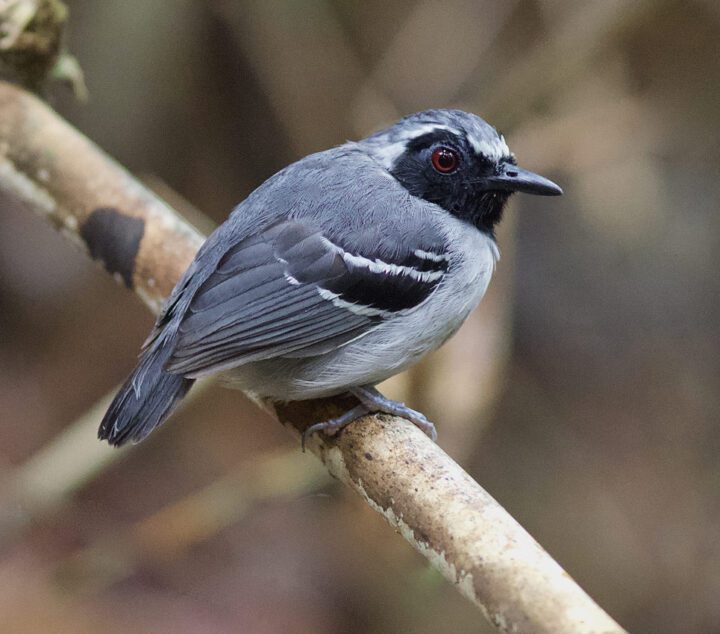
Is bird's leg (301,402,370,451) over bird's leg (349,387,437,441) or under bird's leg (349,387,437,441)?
under

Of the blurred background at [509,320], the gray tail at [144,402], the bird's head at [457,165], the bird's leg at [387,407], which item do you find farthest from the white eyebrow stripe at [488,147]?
the blurred background at [509,320]

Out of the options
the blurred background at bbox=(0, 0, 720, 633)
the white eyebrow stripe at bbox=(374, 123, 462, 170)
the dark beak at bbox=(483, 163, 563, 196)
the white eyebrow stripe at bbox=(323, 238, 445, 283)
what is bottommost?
the blurred background at bbox=(0, 0, 720, 633)

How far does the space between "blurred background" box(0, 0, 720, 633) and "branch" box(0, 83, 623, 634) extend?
151 centimetres

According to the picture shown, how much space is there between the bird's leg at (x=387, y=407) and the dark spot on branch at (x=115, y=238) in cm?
96

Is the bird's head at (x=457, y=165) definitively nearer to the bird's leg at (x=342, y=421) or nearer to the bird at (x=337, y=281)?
the bird at (x=337, y=281)

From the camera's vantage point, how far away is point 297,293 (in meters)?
2.74

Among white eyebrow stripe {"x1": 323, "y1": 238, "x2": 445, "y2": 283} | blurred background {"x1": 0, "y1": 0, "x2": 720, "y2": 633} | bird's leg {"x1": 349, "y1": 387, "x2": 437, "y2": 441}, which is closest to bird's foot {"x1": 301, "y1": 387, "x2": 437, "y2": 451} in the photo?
bird's leg {"x1": 349, "y1": 387, "x2": 437, "y2": 441}

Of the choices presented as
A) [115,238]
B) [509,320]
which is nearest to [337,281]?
[115,238]

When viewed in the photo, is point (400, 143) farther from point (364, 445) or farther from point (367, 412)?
point (364, 445)

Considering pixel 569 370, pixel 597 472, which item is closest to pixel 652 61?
pixel 569 370

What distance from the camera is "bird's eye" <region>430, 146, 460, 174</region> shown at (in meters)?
2.97

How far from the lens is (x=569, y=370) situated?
20.2 feet

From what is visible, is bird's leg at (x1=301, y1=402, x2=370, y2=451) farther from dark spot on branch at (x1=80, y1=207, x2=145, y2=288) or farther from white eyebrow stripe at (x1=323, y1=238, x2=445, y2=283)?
dark spot on branch at (x1=80, y1=207, x2=145, y2=288)

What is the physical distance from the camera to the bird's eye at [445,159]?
2973 mm
